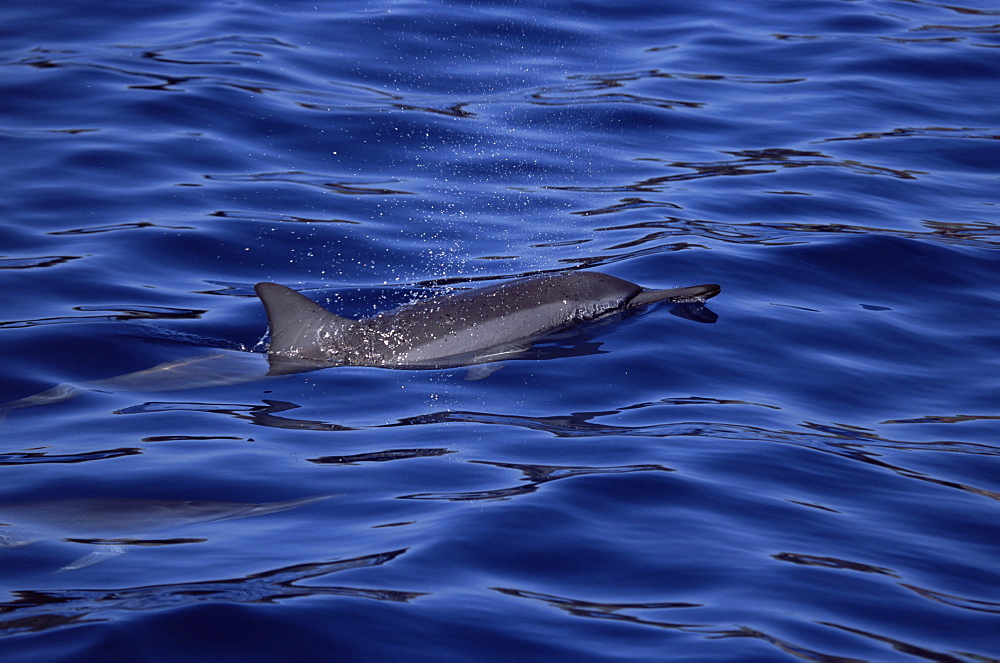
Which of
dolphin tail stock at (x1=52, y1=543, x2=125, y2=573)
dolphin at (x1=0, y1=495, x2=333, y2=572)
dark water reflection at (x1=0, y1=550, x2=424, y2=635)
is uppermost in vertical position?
dark water reflection at (x1=0, y1=550, x2=424, y2=635)

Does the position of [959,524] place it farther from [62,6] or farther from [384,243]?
[62,6]

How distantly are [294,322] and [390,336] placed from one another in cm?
66

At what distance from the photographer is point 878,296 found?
32.7ft

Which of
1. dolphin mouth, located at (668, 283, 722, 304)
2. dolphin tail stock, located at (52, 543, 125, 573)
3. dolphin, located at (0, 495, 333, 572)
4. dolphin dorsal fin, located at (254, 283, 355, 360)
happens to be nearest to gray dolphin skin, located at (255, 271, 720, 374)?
dolphin dorsal fin, located at (254, 283, 355, 360)

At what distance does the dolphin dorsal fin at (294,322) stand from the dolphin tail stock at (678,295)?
7.88 ft

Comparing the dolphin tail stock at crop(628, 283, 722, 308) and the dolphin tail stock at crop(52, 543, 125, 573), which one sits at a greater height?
the dolphin tail stock at crop(628, 283, 722, 308)

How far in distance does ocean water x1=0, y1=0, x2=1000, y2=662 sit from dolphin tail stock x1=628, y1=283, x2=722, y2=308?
11 centimetres

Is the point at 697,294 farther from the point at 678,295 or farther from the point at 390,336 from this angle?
the point at 390,336

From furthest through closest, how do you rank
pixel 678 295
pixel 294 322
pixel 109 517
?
pixel 678 295
pixel 294 322
pixel 109 517

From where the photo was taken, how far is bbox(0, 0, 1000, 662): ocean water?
511cm

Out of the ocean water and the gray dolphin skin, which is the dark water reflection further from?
the gray dolphin skin

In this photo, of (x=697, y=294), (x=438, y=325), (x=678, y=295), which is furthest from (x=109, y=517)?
(x=697, y=294)

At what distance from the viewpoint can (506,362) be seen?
8.34 metres

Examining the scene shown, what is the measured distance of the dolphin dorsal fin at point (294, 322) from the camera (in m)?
8.27
